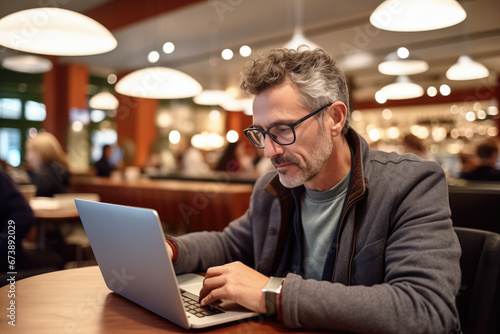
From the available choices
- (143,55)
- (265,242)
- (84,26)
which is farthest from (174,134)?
(265,242)

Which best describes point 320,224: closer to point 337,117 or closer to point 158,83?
point 337,117

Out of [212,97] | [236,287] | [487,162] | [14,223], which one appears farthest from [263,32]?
[236,287]

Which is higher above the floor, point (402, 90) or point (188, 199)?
point (402, 90)

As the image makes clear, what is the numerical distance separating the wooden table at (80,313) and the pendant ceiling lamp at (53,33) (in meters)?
1.41

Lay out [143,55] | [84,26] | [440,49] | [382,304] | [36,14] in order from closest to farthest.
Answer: [382,304] < [36,14] < [84,26] < [440,49] < [143,55]

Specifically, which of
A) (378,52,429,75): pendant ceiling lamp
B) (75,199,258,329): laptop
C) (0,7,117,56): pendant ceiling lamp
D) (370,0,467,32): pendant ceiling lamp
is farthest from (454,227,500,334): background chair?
(378,52,429,75): pendant ceiling lamp

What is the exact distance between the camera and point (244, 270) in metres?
0.97

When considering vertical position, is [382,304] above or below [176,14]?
below

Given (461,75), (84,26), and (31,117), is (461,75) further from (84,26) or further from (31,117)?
(31,117)

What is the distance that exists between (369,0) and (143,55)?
5863 millimetres

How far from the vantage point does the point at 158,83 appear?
12.1ft

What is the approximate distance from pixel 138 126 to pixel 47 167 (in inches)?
305

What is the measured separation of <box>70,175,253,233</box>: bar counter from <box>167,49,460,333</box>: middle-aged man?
3658mm

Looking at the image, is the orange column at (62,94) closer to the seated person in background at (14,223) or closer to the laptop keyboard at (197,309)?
the seated person in background at (14,223)
